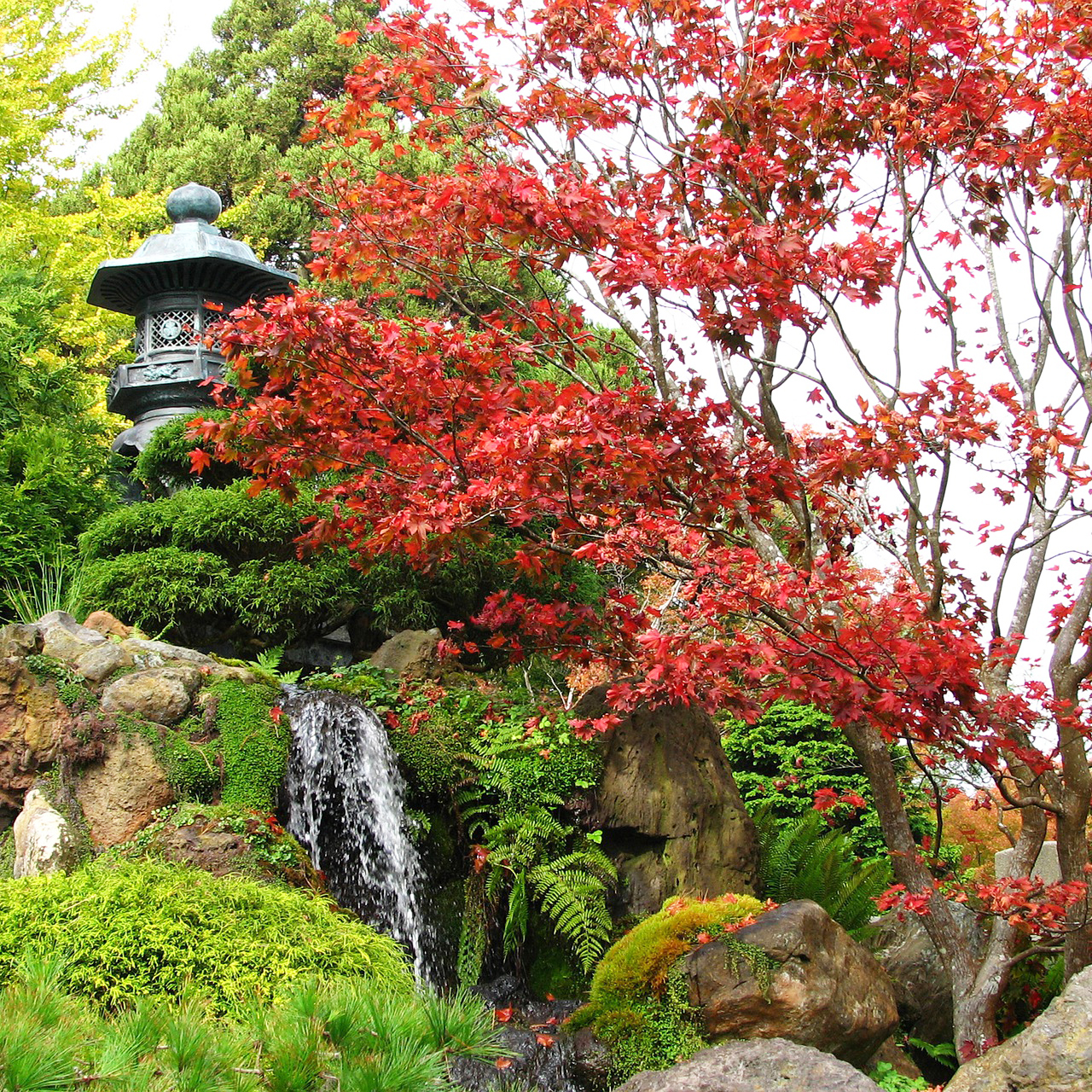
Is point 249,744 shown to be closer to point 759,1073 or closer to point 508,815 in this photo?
point 508,815

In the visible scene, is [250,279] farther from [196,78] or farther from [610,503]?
[196,78]

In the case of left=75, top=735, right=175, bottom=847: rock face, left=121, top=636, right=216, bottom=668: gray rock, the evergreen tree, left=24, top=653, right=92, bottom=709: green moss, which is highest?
the evergreen tree

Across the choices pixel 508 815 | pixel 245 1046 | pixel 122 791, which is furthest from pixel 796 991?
pixel 122 791

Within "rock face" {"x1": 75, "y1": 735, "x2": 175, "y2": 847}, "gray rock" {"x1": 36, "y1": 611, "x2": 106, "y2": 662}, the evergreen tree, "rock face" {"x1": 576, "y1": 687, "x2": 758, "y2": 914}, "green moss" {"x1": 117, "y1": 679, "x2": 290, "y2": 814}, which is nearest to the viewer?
"rock face" {"x1": 75, "y1": 735, "x2": 175, "y2": 847}

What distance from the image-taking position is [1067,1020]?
389 cm

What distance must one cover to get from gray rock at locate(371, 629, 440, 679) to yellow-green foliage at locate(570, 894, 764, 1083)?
2.63 meters

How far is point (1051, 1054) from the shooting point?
→ 12.5 ft

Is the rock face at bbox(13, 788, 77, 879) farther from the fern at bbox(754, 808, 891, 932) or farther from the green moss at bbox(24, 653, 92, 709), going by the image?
the fern at bbox(754, 808, 891, 932)

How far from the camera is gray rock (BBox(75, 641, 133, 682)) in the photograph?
19.2 feet

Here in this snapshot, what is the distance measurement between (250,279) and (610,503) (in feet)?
18.8

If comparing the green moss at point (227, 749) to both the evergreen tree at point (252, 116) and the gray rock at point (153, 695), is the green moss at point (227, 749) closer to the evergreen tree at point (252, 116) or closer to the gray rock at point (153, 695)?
the gray rock at point (153, 695)

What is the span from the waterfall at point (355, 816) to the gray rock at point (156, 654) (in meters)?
0.68

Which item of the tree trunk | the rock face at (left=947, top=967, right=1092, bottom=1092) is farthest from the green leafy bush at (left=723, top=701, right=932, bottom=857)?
the rock face at (left=947, top=967, right=1092, bottom=1092)

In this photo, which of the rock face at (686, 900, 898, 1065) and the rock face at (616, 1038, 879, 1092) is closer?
the rock face at (616, 1038, 879, 1092)
